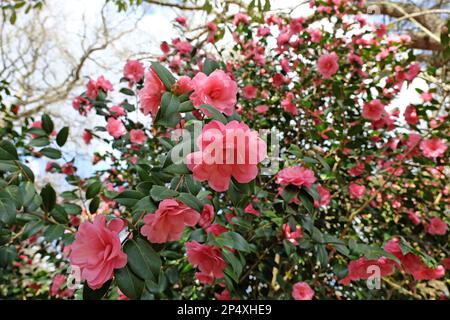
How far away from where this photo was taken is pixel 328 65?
154 centimetres

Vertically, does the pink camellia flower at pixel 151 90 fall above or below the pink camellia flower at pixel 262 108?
above

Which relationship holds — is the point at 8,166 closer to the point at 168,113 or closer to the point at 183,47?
the point at 168,113

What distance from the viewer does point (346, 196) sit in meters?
1.62

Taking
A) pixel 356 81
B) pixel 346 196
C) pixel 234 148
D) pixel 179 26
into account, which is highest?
pixel 234 148

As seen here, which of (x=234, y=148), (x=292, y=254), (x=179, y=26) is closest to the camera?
(x=234, y=148)

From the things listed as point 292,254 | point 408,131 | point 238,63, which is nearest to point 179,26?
point 238,63

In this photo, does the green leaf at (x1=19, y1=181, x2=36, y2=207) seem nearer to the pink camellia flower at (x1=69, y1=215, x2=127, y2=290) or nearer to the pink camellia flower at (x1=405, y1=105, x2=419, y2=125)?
the pink camellia flower at (x1=69, y1=215, x2=127, y2=290)

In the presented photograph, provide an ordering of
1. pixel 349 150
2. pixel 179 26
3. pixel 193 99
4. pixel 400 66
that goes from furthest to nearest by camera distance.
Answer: pixel 179 26 < pixel 400 66 < pixel 349 150 < pixel 193 99

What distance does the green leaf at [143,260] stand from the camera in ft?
1.63

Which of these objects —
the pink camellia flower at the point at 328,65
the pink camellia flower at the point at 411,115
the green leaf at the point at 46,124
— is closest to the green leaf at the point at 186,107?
the green leaf at the point at 46,124

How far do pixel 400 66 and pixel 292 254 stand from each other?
41.8 inches

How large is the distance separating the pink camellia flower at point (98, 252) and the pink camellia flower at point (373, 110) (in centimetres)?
124

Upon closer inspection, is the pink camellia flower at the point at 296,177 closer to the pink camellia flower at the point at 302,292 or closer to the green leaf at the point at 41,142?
the pink camellia flower at the point at 302,292
